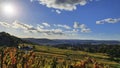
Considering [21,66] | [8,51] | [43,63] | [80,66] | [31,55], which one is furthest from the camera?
[43,63]

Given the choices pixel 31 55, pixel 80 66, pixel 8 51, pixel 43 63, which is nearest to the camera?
pixel 80 66

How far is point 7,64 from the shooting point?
88.2 metres

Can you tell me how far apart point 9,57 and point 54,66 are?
19740mm

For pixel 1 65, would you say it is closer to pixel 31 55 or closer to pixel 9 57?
pixel 9 57

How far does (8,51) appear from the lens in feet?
327

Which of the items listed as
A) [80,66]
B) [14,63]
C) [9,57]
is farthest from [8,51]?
[80,66]

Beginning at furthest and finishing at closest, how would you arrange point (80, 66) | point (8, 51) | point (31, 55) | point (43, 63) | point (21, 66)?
point (43, 63) → point (8, 51) → point (31, 55) → point (21, 66) → point (80, 66)

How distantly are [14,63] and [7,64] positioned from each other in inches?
133

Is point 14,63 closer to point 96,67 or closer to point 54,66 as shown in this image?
point 54,66

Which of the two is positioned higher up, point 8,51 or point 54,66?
point 8,51

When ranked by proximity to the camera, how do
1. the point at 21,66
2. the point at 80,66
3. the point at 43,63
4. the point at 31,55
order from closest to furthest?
the point at 80,66 < the point at 21,66 < the point at 31,55 < the point at 43,63

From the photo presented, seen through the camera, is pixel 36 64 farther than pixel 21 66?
Yes

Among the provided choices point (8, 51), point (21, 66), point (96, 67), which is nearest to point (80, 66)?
point (96, 67)

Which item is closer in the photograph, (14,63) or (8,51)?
(14,63)
